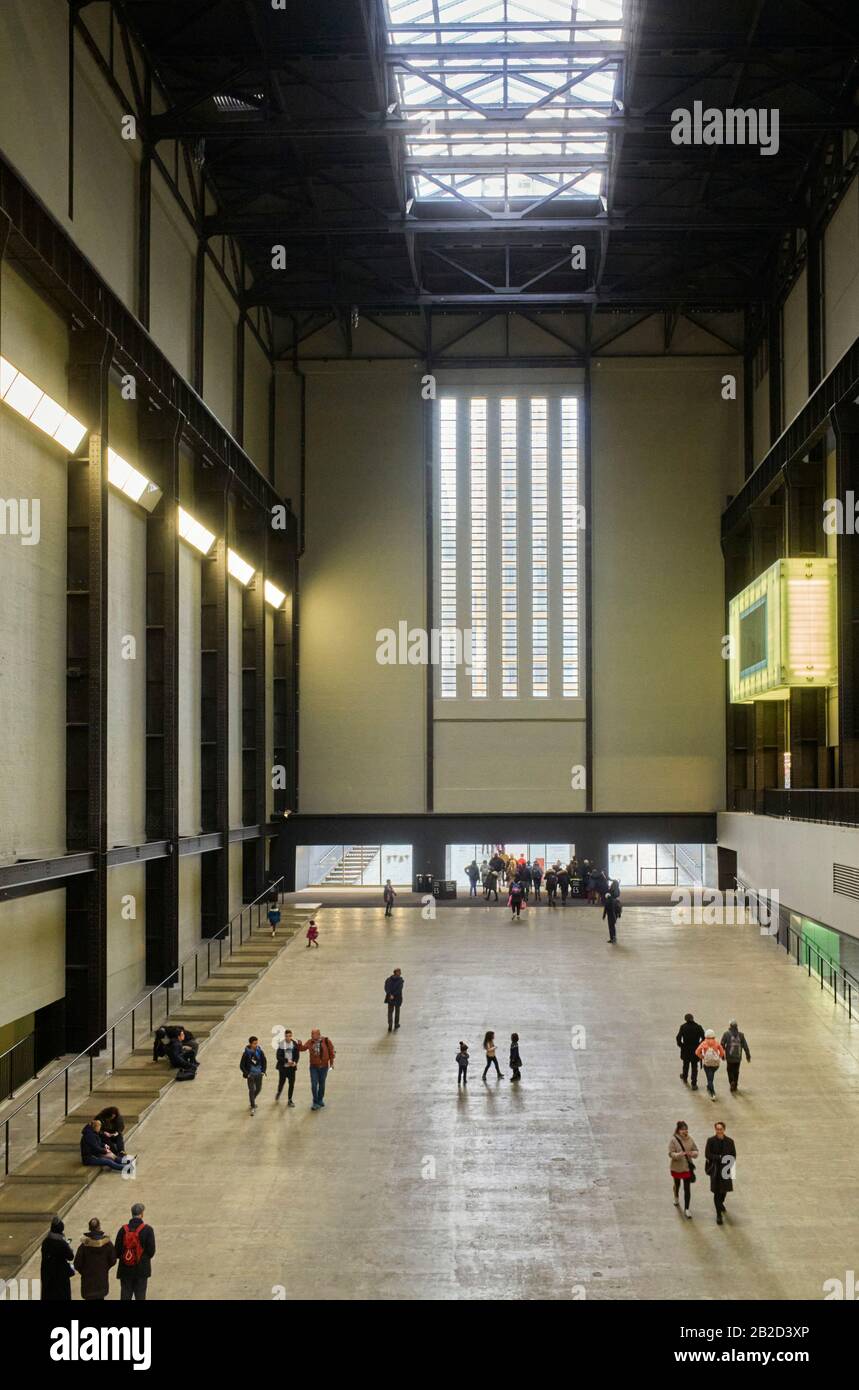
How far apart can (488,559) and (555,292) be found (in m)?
10.4

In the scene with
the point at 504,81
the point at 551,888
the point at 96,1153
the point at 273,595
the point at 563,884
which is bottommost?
the point at 96,1153

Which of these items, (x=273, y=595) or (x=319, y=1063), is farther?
(x=273, y=595)

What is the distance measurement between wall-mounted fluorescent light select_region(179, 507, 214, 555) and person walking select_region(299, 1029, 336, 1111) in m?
15.7

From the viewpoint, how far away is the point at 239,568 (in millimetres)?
35812

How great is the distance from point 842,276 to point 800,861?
16578 mm

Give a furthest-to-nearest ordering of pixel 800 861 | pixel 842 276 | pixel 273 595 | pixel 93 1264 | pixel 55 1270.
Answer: pixel 273 595, pixel 842 276, pixel 800 861, pixel 93 1264, pixel 55 1270

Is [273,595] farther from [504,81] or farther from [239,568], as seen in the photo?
[504,81]

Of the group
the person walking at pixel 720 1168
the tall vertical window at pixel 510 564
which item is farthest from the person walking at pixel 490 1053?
the tall vertical window at pixel 510 564

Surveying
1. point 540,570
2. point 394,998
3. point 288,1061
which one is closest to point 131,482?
point 394,998

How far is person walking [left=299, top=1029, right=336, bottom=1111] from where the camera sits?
17.8m

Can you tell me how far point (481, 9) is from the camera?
91.5 feet

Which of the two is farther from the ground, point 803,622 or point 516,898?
point 803,622

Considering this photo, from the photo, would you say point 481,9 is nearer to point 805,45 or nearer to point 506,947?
point 805,45
